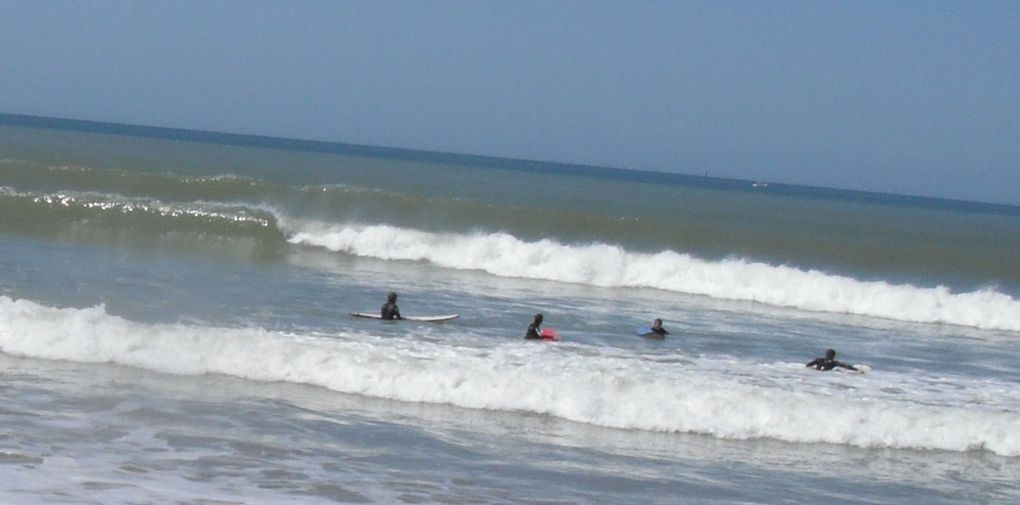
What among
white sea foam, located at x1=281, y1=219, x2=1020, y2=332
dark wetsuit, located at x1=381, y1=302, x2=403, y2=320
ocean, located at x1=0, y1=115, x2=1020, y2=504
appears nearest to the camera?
ocean, located at x1=0, y1=115, x2=1020, y2=504

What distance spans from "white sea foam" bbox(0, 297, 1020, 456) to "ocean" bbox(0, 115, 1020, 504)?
Answer: 3 cm

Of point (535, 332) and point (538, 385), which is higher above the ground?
point (535, 332)

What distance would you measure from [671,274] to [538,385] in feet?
53.5

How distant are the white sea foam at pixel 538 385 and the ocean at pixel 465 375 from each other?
1.3 inches

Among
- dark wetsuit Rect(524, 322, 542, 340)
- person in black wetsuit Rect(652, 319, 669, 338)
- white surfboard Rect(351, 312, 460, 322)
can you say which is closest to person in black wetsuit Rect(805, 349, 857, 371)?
person in black wetsuit Rect(652, 319, 669, 338)

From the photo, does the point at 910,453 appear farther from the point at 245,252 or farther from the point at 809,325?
the point at 245,252

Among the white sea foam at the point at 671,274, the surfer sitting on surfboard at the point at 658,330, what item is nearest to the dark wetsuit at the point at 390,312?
the surfer sitting on surfboard at the point at 658,330

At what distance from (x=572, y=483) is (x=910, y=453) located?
4363mm

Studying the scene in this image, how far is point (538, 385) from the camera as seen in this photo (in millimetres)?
13109

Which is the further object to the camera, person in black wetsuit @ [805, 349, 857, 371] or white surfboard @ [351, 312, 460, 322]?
white surfboard @ [351, 312, 460, 322]

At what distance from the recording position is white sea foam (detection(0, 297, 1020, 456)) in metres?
12.8

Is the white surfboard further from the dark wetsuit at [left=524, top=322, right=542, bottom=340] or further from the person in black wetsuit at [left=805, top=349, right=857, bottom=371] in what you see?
the person in black wetsuit at [left=805, top=349, right=857, bottom=371]

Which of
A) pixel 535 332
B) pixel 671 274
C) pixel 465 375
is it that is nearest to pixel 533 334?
pixel 535 332

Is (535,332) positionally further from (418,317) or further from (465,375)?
(465,375)
